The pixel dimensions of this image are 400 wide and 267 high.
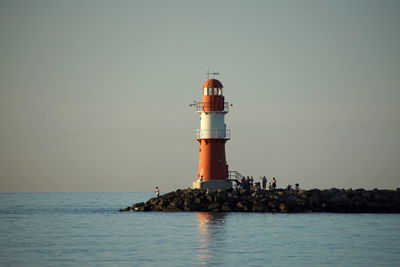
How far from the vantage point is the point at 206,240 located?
121ft

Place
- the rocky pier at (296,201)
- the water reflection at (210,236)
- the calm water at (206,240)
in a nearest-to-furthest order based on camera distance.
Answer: the calm water at (206,240) < the water reflection at (210,236) < the rocky pier at (296,201)

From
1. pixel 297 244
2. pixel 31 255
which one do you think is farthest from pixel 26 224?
pixel 297 244

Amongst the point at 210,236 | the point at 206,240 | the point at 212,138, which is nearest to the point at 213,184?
the point at 212,138

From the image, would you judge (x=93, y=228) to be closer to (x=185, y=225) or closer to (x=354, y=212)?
(x=185, y=225)

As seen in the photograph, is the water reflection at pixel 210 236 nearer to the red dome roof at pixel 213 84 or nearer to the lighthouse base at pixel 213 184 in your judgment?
the lighthouse base at pixel 213 184

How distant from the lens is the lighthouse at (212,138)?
50906 millimetres

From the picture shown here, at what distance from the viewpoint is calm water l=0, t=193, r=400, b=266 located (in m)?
30.6

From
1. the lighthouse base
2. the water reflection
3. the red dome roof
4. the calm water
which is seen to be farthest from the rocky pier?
the red dome roof

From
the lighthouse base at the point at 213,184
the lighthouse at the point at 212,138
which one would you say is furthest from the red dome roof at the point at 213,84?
the lighthouse base at the point at 213,184

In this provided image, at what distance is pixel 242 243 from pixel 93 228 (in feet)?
37.9

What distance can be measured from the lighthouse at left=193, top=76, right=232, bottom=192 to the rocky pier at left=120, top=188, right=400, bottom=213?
954 millimetres

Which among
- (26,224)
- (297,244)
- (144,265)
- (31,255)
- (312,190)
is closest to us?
(144,265)

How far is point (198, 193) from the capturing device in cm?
5112

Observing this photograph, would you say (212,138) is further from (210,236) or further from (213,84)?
(210,236)
